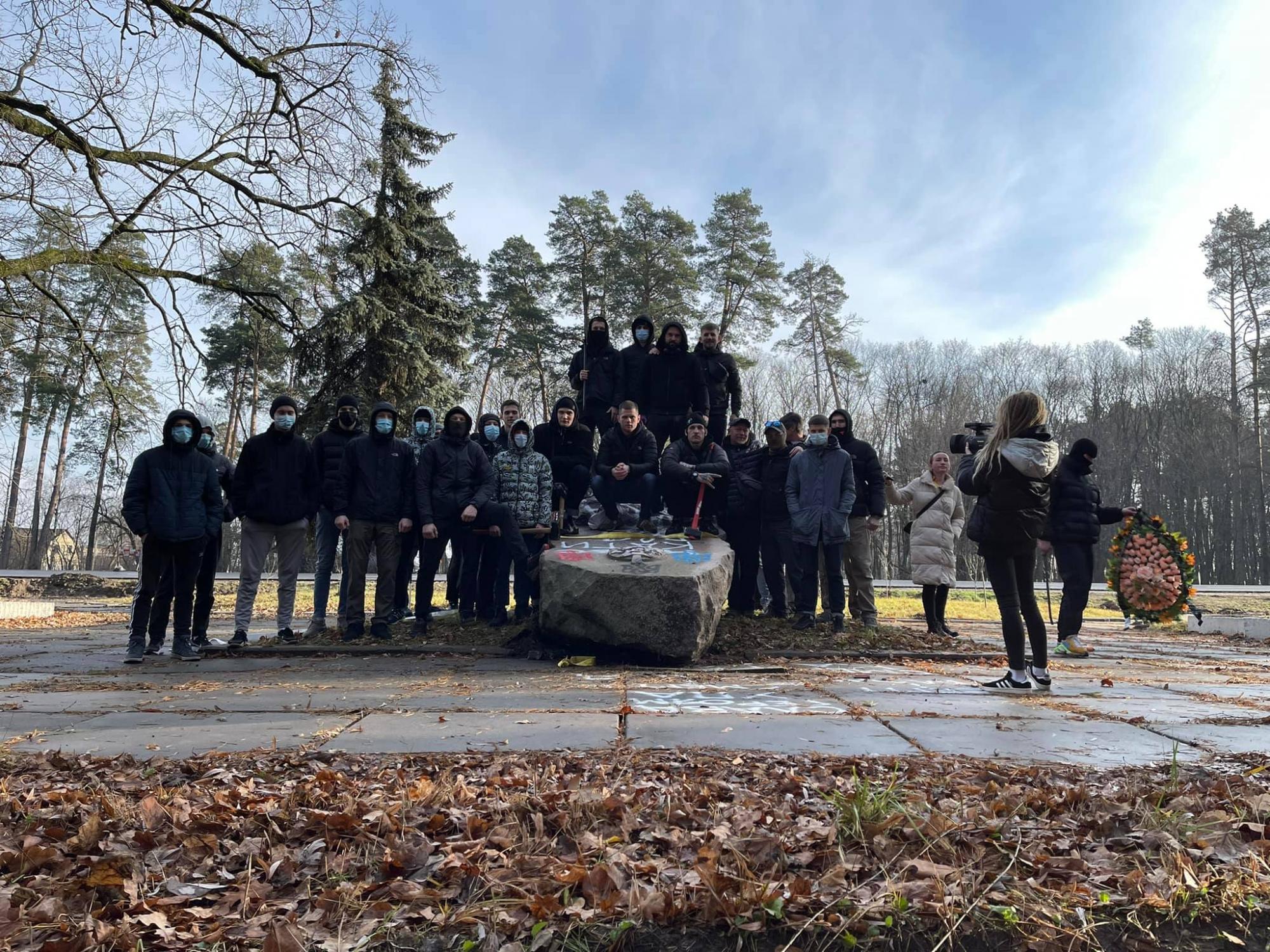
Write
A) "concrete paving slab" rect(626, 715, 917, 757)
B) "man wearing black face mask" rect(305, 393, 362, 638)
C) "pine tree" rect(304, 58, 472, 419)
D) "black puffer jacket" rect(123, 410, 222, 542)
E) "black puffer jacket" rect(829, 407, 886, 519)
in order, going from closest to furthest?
"concrete paving slab" rect(626, 715, 917, 757), "black puffer jacket" rect(123, 410, 222, 542), "man wearing black face mask" rect(305, 393, 362, 638), "black puffer jacket" rect(829, 407, 886, 519), "pine tree" rect(304, 58, 472, 419)

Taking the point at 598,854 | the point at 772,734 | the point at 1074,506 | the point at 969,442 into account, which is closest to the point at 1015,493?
the point at 969,442

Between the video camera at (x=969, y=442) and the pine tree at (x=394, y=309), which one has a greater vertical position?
the pine tree at (x=394, y=309)

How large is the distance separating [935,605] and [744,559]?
7.43 feet

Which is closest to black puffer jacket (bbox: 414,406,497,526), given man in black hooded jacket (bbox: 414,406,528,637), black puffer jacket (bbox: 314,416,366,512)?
man in black hooded jacket (bbox: 414,406,528,637)

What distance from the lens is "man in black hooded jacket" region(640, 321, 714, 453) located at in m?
9.49

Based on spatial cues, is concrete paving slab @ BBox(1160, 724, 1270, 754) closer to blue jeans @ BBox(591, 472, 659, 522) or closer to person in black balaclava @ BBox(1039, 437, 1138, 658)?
person in black balaclava @ BBox(1039, 437, 1138, 658)

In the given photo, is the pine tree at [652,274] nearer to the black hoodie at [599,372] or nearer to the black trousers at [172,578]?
the black hoodie at [599,372]

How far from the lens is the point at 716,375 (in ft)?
33.4

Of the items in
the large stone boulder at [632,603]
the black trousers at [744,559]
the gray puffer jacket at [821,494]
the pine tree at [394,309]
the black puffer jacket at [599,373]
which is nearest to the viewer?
the large stone boulder at [632,603]

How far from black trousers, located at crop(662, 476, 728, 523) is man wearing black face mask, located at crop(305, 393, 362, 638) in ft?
11.0

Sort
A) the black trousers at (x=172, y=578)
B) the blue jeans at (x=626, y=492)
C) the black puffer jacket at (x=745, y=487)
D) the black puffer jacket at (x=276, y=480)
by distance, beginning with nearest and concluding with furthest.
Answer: the black trousers at (x=172, y=578)
the black puffer jacket at (x=276, y=480)
the blue jeans at (x=626, y=492)
the black puffer jacket at (x=745, y=487)

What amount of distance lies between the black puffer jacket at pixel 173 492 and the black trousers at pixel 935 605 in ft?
24.7

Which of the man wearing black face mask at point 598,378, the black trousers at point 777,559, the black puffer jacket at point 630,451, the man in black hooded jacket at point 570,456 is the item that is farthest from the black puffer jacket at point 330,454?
the black trousers at point 777,559

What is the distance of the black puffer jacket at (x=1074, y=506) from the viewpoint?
314 inches
